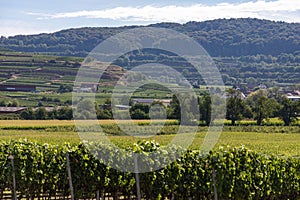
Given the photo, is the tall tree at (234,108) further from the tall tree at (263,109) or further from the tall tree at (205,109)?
the tall tree at (205,109)

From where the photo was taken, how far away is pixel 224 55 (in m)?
192

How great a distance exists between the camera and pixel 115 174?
14742mm

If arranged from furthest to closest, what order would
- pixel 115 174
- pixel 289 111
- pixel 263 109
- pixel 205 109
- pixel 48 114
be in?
pixel 263 109
pixel 289 111
pixel 48 114
pixel 205 109
pixel 115 174

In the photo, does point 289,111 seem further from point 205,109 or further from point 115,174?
point 115,174

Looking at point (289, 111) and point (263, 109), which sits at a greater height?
point (263, 109)

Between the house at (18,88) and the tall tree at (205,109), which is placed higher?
the house at (18,88)

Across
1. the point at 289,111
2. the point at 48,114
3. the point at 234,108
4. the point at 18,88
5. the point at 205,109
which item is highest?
the point at 18,88

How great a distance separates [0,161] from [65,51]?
578ft

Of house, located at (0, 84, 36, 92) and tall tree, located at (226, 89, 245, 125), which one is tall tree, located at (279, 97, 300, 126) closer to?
tall tree, located at (226, 89, 245, 125)

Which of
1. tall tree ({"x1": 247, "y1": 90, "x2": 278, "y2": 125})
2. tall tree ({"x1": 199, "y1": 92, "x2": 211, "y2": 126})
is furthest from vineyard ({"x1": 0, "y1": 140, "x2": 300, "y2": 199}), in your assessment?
tall tree ({"x1": 247, "y1": 90, "x2": 278, "y2": 125})

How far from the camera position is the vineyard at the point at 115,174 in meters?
14.3

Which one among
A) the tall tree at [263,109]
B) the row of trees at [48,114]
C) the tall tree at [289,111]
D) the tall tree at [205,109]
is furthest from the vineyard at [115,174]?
the tall tree at [289,111]

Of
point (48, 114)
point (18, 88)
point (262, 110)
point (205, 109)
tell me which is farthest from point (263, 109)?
point (18, 88)

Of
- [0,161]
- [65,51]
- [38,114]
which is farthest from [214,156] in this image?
[65,51]
